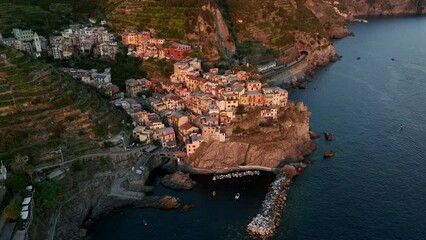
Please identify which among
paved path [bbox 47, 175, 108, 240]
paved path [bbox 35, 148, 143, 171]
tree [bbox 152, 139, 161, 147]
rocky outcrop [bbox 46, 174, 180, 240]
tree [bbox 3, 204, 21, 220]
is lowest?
rocky outcrop [bbox 46, 174, 180, 240]

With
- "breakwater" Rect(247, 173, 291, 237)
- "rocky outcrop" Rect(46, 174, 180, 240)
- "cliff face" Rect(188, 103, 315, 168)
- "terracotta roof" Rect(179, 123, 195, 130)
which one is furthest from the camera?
"terracotta roof" Rect(179, 123, 195, 130)

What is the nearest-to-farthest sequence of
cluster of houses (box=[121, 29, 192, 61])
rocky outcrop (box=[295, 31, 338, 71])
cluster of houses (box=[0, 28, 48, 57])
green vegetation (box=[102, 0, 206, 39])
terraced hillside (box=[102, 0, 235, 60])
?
cluster of houses (box=[0, 28, 48, 57])
cluster of houses (box=[121, 29, 192, 61])
terraced hillside (box=[102, 0, 235, 60])
green vegetation (box=[102, 0, 206, 39])
rocky outcrop (box=[295, 31, 338, 71])

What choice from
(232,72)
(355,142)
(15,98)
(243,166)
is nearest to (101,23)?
(232,72)

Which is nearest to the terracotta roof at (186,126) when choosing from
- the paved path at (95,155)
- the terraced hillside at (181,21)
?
the paved path at (95,155)

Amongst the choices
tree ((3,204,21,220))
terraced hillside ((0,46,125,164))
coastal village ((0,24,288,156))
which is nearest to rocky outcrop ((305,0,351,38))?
coastal village ((0,24,288,156))

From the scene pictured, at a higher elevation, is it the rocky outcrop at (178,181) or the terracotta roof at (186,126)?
the terracotta roof at (186,126)

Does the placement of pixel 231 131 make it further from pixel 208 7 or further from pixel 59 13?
pixel 59 13

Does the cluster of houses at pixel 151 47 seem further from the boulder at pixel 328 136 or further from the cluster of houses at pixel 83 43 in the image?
the boulder at pixel 328 136

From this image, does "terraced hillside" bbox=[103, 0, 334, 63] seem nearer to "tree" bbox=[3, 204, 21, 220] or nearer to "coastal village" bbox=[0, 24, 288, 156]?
"coastal village" bbox=[0, 24, 288, 156]
